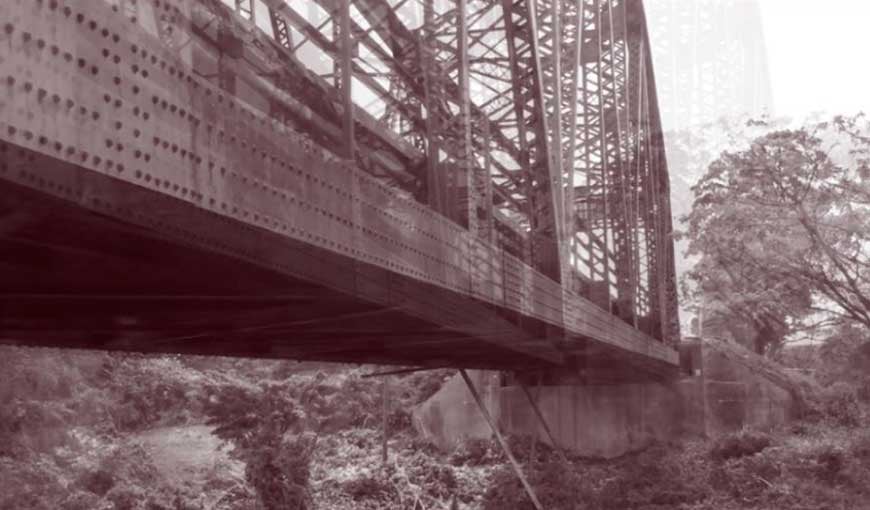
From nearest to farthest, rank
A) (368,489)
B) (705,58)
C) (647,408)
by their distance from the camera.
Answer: (368,489) → (647,408) → (705,58)

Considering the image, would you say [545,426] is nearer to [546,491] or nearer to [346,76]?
[546,491]

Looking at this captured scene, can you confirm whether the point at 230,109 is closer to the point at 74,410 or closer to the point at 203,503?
the point at 203,503

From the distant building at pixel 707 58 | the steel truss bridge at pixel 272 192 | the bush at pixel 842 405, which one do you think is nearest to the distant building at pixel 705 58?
the distant building at pixel 707 58

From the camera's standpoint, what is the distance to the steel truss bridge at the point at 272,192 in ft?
13.2

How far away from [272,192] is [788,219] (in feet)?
57.7

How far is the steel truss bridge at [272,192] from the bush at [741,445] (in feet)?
24.8

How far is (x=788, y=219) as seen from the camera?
20.7 m

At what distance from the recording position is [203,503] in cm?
2181

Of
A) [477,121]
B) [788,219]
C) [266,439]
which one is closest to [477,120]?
[477,121]

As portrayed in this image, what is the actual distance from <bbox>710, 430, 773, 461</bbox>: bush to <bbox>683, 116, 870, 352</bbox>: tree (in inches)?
129

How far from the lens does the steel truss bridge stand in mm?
4016

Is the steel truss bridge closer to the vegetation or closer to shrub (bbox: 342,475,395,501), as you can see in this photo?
the vegetation

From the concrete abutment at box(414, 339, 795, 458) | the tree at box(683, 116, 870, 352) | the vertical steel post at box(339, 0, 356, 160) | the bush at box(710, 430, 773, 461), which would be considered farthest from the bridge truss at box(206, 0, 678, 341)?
the concrete abutment at box(414, 339, 795, 458)

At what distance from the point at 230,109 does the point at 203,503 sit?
729 inches
